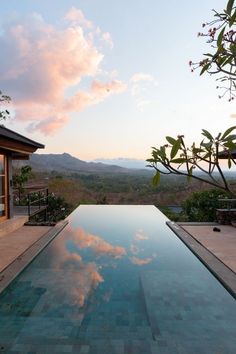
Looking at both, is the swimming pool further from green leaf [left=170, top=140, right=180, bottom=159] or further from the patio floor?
green leaf [left=170, top=140, right=180, bottom=159]

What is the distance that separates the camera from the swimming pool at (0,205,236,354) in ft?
12.3

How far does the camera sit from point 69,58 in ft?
43.5

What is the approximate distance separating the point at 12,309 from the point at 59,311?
683mm

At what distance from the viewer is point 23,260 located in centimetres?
659

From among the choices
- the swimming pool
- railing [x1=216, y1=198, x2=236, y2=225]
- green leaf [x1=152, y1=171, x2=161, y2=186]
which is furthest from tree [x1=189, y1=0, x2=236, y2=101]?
railing [x1=216, y1=198, x2=236, y2=225]

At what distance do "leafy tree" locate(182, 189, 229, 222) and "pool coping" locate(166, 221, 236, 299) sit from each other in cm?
276

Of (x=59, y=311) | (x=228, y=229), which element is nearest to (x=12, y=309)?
(x=59, y=311)

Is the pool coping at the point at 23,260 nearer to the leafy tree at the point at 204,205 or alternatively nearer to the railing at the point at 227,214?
the railing at the point at 227,214

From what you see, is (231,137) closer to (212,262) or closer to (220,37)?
(220,37)

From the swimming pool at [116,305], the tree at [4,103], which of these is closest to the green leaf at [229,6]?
the swimming pool at [116,305]

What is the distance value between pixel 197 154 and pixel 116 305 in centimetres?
385

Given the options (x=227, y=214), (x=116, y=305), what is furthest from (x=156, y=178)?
(x=227, y=214)

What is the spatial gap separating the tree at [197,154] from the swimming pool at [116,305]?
282 cm

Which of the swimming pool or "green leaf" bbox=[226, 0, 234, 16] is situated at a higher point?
"green leaf" bbox=[226, 0, 234, 16]
